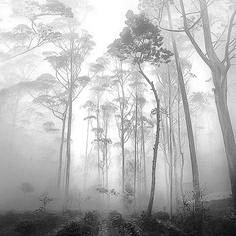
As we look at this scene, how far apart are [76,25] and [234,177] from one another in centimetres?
1829

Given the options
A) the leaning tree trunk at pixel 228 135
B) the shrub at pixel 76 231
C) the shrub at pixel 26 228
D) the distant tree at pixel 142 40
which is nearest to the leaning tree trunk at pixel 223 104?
the leaning tree trunk at pixel 228 135

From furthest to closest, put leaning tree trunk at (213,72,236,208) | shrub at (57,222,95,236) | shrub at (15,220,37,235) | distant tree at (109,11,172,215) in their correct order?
distant tree at (109,11,172,215)
leaning tree trunk at (213,72,236,208)
shrub at (15,220,37,235)
shrub at (57,222,95,236)

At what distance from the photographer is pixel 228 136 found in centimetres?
1130

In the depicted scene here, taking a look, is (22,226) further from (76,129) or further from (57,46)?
(76,129)

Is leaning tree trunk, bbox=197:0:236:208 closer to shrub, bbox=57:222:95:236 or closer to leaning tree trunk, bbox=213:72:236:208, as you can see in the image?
leaning tree trunk, bbox=213:72:236:208

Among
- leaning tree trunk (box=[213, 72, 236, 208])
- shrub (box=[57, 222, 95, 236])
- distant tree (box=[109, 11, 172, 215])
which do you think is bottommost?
shrub (box=[57, 222, 95, 236])

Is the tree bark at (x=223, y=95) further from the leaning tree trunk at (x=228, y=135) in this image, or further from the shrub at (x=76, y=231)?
the shrub at (x=76, y=231)

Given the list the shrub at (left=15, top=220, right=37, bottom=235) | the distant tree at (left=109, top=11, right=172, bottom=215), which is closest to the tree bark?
the distant tree at (left=109, top=11, right=172, bottom=215)

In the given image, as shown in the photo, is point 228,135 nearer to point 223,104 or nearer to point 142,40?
point 223,104

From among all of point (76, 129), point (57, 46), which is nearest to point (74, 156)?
point (76, 129)

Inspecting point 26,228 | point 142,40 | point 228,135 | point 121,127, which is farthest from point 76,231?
point 121,127

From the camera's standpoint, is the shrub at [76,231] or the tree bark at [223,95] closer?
the shrub at [76,231]

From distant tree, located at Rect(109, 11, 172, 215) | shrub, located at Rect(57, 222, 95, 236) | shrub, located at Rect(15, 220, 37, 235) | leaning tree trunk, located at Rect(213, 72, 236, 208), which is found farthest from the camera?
distant tree, located at Rect(109, 11, 172, 215)

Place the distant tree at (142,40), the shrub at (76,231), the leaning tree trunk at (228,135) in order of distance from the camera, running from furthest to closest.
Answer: the distant tree at (142,40) → the leaning tree trunk at (228,135) → the shrub at (76,231)
